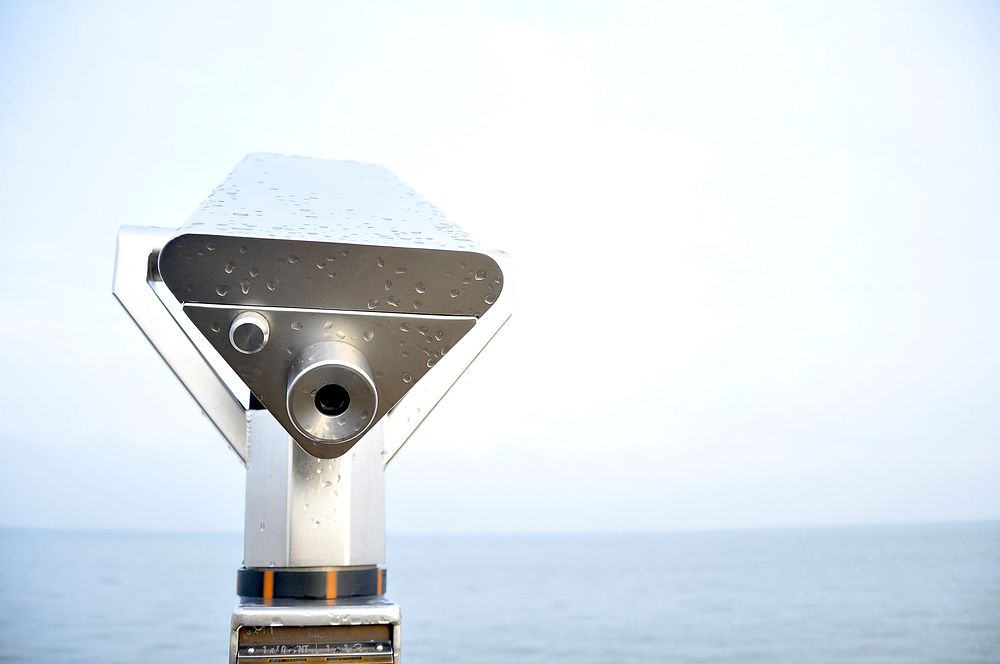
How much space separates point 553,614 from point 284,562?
21841mm

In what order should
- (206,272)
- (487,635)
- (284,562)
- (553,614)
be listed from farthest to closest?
(553,614)
(487,635)
(284,562)
(206,272)

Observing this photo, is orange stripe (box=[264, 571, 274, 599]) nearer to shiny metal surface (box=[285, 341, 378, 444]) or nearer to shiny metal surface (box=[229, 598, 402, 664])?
shiny metal surface (box=[229, 598, 402, 664])

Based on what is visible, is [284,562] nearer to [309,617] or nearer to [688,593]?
[309,617]

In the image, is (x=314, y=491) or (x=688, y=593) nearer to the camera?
(x=314, y=491)

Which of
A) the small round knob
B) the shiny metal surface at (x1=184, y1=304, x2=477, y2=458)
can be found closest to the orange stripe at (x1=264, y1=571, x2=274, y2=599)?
the shiny metal surface at (x1=184, y1=304, x2=477, y2=458)

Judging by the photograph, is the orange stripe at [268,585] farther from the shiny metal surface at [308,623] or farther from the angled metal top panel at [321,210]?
the angled metal top panel at [321,210]

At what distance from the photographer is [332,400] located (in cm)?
119

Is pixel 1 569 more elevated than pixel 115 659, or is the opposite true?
pixel 1 569

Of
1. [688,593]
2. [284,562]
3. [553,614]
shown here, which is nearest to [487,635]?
[553,614]

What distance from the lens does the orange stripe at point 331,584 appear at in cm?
139

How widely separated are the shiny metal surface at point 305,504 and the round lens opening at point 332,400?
258 mm

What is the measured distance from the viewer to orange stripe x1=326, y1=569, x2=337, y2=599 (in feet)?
4.57

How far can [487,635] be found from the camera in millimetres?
19062

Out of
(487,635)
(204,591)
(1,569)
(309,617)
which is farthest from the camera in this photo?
(1,569)
